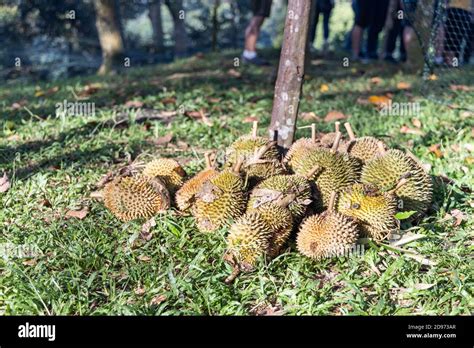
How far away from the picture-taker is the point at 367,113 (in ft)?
16.6

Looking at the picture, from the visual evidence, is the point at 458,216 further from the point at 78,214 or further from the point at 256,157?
the point at 78,214

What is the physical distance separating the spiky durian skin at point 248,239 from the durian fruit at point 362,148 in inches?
33.0

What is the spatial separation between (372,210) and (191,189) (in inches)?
37.2

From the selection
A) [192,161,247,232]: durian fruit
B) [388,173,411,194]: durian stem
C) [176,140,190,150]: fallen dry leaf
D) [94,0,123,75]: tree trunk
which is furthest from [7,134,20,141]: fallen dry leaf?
[94,0,123,75]: tree trunk

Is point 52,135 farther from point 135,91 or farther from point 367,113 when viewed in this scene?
point 367,113

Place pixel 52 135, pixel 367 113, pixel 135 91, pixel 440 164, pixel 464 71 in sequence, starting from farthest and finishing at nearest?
pixel 464 71 < pixel 135 91 < pixel 367 113 < pixel 52 135 < pixel 440 164

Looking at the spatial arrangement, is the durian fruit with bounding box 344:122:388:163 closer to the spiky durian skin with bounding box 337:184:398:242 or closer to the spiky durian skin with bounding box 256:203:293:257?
the spiky durian skin with bounding box 337:184:398:242

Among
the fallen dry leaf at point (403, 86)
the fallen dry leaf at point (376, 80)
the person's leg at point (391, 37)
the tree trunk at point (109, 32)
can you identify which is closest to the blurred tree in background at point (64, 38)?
the tree trunk at point (109, 32)

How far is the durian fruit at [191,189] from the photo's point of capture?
9.25 ft

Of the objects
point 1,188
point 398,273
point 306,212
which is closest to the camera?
point 398,273

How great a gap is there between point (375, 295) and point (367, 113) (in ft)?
9.73
